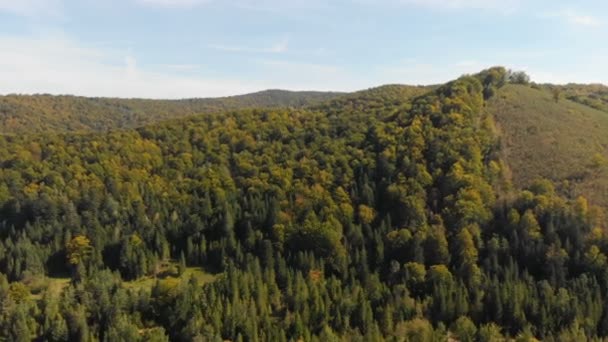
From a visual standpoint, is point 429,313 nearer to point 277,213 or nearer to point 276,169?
point 277,213

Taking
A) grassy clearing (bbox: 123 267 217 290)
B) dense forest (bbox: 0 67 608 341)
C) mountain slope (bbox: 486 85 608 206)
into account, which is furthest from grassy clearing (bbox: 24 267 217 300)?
mountain slope (bbox: 486 85 608 206)

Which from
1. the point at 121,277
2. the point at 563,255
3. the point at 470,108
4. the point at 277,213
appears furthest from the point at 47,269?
the point at 470,108

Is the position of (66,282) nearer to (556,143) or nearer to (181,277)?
(181,277)

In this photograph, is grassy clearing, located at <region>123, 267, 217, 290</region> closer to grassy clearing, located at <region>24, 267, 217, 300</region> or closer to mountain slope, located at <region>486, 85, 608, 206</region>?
grassy clearing, located at <region>24, 267, 217, 300</region>

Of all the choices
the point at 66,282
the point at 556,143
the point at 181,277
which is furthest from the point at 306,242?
the point at 556,143

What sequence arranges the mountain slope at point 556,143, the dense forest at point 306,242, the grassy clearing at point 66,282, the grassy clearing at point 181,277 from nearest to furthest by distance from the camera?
the dense forest at point 306,242 < the grassy clearing at point 66,282 < the grassy clearing at point 181,277 < the mountain slope at point 556,143

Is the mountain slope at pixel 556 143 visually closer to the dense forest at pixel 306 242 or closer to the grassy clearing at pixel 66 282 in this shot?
the dense forest at pixel 306 242

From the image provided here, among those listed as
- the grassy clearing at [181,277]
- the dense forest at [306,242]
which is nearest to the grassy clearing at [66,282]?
the grassy clearing at [181,277]
